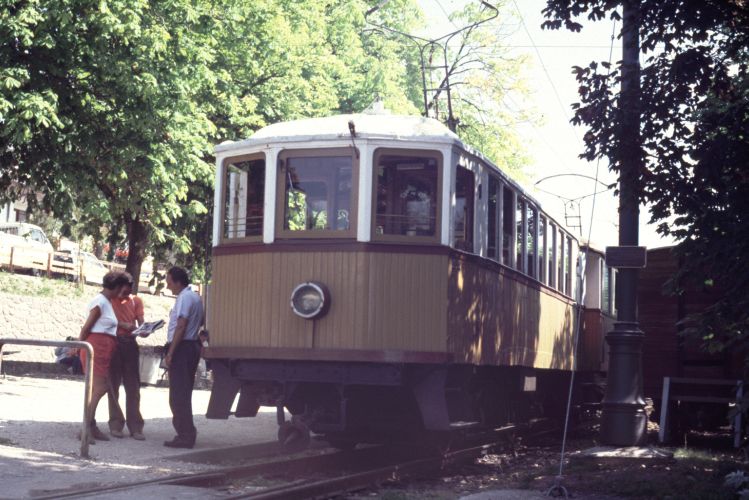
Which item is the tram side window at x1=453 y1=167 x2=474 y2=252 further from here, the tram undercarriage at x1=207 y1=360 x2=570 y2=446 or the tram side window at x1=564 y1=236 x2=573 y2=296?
the tram side window at x1=564 y1=236 x2=573 y2=296

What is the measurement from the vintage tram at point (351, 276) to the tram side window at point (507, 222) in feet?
3.19

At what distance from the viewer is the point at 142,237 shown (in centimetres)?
2538

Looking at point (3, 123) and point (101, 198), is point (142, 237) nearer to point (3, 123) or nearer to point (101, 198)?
point (101, 198)

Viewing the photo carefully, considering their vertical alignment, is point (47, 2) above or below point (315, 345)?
above

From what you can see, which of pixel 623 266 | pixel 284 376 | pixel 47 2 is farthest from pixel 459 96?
pixel 284 376

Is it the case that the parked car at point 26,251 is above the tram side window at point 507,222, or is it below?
above

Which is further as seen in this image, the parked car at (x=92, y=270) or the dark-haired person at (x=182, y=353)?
the parked car at (x=92, y=270)

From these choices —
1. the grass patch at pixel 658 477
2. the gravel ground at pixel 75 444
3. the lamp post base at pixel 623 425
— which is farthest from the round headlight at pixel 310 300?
the lamp post base at pixel 623 425

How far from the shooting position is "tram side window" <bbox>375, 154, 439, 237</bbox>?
425 inches

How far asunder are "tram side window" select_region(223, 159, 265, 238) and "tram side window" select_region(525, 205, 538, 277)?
432cm

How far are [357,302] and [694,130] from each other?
3.70m

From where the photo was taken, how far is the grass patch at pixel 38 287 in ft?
113

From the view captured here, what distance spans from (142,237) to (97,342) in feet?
46.7

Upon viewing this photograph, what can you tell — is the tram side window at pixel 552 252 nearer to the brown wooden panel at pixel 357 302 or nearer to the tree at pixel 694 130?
the tree at pixel 694 130
